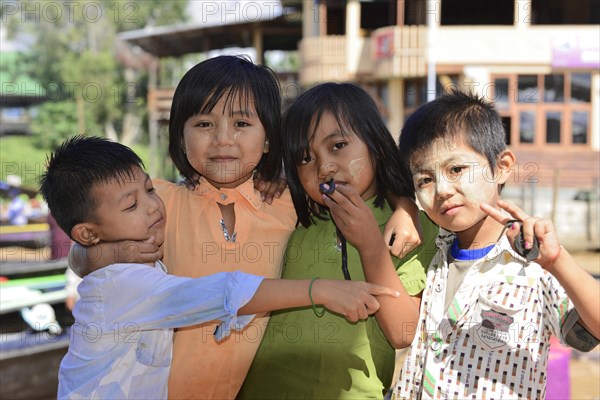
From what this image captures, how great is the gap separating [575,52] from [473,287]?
56.3 ft

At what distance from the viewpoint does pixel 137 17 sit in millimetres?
38219

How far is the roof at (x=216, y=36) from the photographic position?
2056 cm

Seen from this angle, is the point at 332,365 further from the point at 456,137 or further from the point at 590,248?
the point at 590,248

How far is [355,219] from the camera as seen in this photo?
1.93 m

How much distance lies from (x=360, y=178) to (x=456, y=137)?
1.04ft

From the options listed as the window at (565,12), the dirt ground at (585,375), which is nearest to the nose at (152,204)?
the dirt ground at (585,375)

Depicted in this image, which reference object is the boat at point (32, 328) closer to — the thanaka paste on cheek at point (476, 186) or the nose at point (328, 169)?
the nose at point (328, 169)

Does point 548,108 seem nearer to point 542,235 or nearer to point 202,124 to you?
point 202,124

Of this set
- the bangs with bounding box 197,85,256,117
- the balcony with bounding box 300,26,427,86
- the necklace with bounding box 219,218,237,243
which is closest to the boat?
the necklace with bounding box 219,218,237,243

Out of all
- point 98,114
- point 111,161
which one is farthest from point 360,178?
point 98,114

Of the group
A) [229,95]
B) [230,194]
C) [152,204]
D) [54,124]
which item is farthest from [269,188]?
[54,124]

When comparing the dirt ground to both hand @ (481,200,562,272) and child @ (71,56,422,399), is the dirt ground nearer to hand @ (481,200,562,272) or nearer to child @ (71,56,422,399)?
child @ (71,56,422,399)

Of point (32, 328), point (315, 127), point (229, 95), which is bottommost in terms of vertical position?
point (32, 328)

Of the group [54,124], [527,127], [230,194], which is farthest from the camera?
[54,124]
